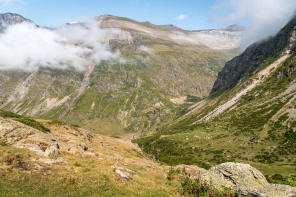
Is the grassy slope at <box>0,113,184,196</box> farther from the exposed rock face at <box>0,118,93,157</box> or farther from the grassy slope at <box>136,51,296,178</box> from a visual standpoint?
the grassy slope at <box>136,51,296,178</box>

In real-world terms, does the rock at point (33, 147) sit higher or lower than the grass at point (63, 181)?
higher

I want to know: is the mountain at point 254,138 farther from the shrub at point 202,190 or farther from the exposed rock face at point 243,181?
the shrub at point 202,190

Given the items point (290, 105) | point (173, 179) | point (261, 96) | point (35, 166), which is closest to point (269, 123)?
point (290, 105)

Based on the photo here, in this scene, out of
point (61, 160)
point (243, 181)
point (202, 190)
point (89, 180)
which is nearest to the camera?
point (243, 181)

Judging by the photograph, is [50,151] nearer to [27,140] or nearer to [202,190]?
[27,140]

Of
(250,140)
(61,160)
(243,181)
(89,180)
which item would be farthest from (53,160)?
(250,140)

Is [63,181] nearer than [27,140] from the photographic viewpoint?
Yes

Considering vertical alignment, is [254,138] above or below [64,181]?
below

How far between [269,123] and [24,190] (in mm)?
157468

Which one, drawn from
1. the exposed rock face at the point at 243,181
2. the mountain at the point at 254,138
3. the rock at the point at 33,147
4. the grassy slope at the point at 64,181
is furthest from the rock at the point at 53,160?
the mountain at the point at 254,138

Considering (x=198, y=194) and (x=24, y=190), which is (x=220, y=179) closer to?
(x=198, y=194)

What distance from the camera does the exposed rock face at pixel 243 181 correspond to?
1914 cm

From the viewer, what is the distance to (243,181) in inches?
899

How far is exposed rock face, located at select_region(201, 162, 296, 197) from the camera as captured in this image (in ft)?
62.8
